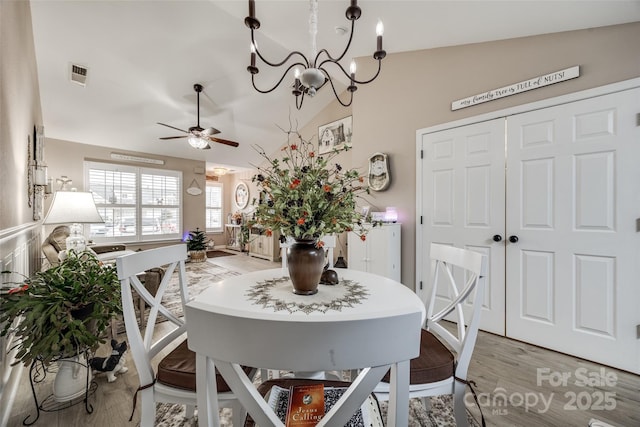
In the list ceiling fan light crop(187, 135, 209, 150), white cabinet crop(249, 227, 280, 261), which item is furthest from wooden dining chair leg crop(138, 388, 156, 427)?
white cabinet crop(249, 227, 280, 261)

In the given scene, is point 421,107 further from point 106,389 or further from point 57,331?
point 106,389

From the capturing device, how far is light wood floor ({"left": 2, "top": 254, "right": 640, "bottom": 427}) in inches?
58.1

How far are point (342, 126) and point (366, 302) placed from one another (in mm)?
4046

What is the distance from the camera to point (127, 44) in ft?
10.6

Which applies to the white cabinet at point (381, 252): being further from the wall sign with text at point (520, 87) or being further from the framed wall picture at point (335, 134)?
the framed wall picture at point (335, 134)

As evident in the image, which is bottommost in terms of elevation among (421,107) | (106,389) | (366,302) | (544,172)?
(106,389)

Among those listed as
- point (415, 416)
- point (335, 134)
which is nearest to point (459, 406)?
point (415, 416)

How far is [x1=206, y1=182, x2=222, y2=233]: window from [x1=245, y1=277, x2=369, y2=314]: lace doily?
7.83 metres

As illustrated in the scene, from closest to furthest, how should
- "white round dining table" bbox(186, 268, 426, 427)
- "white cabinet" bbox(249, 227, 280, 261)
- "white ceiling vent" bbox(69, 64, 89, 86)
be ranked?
"white round dining table" bbox(186, 268, 426, 427)
"white ceiling vent" bbox(69, 64, 89, 86)
"white cabinet" bbox(249, 227, 280, 261)

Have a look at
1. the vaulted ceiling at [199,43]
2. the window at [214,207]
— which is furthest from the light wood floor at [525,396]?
the window at [214,207]

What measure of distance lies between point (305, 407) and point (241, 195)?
831cm

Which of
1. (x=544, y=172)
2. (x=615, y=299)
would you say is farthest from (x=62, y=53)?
(x=615, y=299)

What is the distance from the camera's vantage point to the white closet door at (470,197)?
98.0 inches

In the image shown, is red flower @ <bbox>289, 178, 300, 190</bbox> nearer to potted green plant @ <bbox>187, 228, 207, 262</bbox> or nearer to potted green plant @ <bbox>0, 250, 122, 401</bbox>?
potted green plant @ <bbox>0, 250, 122, 401</bbox>
